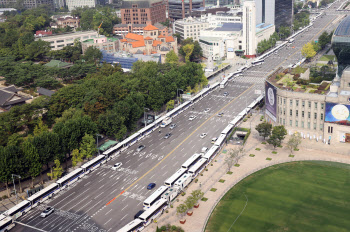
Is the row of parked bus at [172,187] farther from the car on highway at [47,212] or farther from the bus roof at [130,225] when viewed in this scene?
the car on highway at [47,212]

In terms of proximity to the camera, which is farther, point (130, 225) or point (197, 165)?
point (197, 165)

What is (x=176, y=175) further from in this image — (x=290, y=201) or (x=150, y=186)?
(x=290, y=201)

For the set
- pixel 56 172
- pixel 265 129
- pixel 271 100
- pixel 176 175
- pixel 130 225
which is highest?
pixel 271 100

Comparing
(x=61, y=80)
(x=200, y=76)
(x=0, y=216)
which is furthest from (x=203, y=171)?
(x=61, y=80)

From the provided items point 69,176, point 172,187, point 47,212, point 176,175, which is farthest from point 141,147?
point 47,212

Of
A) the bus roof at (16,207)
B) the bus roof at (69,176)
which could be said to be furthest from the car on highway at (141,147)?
the bus roof at (16,207)

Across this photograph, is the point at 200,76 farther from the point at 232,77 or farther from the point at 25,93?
the point at 25,93
